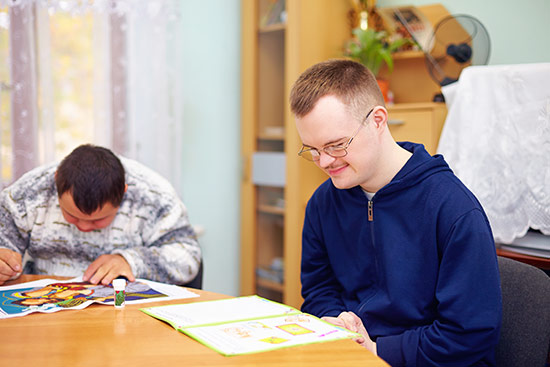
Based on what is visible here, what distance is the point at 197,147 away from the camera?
10.9ft

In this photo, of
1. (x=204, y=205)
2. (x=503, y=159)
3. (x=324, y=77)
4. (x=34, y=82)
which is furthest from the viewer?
(x=204, y=205)

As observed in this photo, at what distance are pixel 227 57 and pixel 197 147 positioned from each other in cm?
58

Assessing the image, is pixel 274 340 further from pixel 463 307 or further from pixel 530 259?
pixel 530 259

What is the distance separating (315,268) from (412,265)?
1.02ft

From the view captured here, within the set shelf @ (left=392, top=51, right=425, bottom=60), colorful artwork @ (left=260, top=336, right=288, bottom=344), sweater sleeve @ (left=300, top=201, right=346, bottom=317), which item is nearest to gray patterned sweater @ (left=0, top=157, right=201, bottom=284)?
sweater sleeve @ (left=300, top=201, right=346, bottom=317)

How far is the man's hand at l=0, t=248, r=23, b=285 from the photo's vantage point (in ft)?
4.99

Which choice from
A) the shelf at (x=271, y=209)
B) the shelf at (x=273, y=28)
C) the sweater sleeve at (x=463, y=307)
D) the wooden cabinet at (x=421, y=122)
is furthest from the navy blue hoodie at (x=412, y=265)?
the shelf at (x=273, y=28)

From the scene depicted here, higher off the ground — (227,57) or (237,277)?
(227,57)

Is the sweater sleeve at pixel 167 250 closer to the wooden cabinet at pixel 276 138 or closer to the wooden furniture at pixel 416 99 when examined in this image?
the wooden furniture at pixel 416 99

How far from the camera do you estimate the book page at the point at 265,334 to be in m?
0.98

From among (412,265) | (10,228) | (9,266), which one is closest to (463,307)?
(412,265)

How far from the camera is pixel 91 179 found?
157 cm

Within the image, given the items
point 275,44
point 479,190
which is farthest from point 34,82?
point 479,190

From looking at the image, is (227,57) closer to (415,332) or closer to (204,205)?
(204,205)
